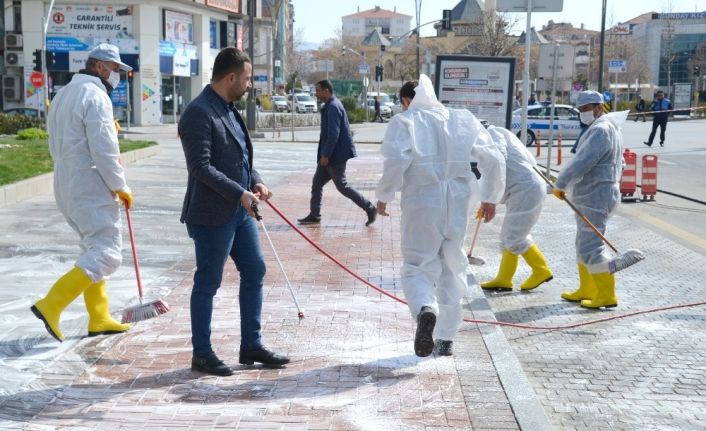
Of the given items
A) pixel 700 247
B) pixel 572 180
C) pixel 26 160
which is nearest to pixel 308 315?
pixel 572 180

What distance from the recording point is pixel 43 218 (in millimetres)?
12352

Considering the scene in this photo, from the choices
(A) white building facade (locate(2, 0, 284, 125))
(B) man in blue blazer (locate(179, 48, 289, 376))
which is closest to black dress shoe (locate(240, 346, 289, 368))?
(B) man in blue blazer (locate(179, 48, 289, 376))

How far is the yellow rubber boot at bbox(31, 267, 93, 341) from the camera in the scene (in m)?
6.17

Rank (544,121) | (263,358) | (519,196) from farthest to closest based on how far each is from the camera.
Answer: (544,121) → (519,196) → (263,358)

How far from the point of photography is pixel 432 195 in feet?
19.3

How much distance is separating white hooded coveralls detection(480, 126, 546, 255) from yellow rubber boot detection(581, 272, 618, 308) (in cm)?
78

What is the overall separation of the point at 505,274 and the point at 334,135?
3860 mm

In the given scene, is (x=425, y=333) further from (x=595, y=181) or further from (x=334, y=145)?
(x=334, y=145)

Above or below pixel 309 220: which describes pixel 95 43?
above

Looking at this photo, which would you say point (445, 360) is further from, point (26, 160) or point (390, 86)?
point (390, 86)

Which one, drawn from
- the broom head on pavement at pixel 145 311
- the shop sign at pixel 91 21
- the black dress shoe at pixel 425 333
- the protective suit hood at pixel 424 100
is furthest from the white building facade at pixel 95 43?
the black dress shoe at pixel 425 333

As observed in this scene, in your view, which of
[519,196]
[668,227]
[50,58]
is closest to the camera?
[519,196]

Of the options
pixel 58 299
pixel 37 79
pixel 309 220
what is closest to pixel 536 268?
pixel 58 299

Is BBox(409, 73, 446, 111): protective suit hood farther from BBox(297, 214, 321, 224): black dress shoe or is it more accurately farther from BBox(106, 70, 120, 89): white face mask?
BBox(297, 214, 321, 224): black dress shoe
